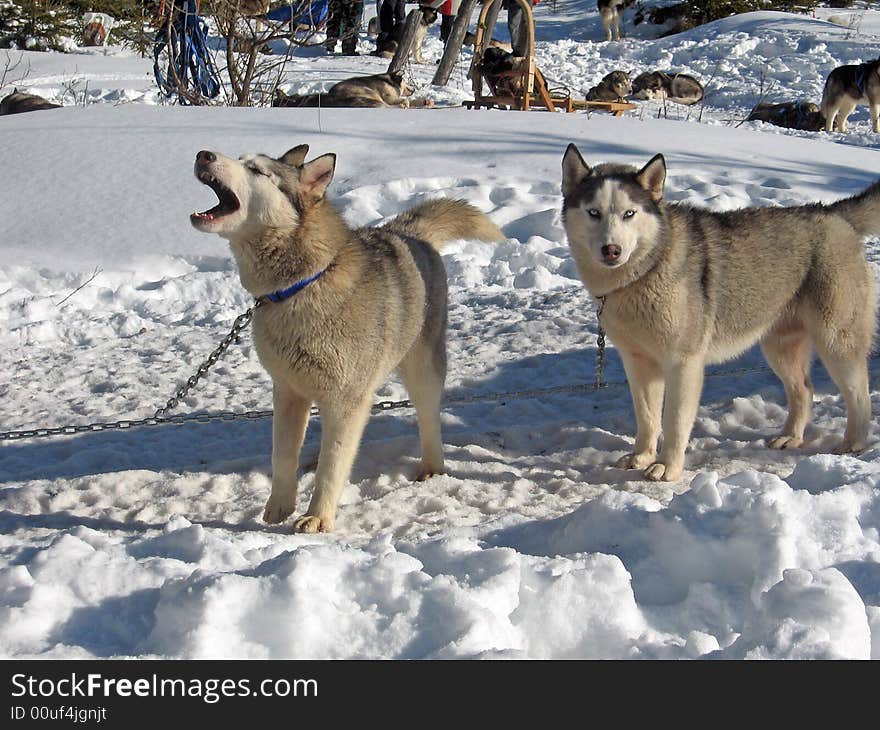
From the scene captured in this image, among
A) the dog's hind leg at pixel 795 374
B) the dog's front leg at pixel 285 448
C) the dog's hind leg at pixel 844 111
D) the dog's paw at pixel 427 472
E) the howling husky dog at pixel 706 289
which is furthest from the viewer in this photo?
the dog's hind leg at pixel 844 111

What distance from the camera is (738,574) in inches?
108

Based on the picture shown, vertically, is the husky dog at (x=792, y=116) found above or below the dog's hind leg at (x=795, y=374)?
above

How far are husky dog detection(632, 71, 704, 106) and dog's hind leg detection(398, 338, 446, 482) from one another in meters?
15.3

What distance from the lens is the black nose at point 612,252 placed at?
3811mm

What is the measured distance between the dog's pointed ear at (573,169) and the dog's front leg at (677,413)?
87 centimetres

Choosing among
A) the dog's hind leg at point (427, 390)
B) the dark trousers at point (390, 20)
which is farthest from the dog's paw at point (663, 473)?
the dark trousers at point (390, 20)

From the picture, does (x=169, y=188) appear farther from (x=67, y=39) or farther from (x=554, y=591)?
(x=67, y=39)

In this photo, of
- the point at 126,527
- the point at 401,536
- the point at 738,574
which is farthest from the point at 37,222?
the point at 738,574

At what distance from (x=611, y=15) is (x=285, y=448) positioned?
79.1 ft

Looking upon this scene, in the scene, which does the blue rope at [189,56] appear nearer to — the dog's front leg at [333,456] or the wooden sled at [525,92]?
the wooden sled at [525,92]

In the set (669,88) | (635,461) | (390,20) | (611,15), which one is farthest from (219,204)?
(611,15)

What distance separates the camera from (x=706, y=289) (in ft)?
13.6

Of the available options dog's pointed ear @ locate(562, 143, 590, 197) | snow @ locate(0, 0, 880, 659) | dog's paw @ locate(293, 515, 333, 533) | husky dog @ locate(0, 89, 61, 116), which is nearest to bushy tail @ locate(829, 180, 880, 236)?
snow @ locate(0, 0, 880, 659)

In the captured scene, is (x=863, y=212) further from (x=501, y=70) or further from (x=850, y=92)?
(x=850, y=92)
